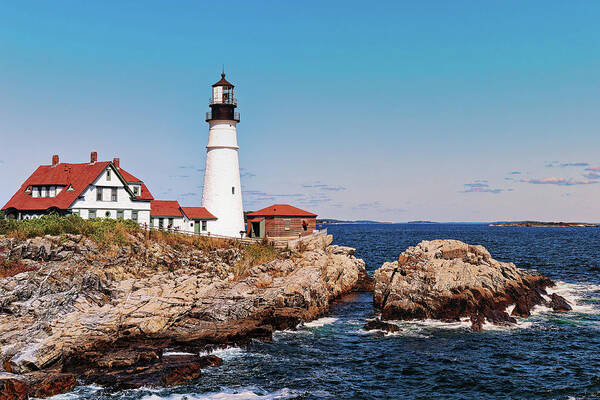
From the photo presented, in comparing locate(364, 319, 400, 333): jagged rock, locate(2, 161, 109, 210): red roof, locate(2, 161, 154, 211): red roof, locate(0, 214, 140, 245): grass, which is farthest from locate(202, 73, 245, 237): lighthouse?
locate(364, 319, 400, 333): jagged rock

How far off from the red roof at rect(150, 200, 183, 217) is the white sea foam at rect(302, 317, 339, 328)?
2295 centimetres

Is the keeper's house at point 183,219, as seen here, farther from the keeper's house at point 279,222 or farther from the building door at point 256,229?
the keeper's house at point 279,222

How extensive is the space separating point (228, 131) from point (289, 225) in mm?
13581

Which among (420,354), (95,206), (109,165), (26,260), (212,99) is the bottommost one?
(420,354)

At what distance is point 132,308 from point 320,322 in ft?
40.7

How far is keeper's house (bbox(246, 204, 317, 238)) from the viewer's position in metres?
54.4

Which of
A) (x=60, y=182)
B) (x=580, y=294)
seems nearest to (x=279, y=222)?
(x=60, y=182)

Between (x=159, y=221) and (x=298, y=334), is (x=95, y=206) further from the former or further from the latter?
(x=298, y=334)

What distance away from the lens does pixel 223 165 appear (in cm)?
4900

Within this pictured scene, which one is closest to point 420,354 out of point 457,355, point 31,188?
point 457,355

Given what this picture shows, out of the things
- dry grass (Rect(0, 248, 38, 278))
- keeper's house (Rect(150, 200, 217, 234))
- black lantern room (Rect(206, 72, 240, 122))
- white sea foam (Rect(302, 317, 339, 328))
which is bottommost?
white sea foam (Rect(302, 317, 339, 328))

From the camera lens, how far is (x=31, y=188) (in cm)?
4494

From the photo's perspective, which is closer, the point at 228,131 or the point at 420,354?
the point at 420,354

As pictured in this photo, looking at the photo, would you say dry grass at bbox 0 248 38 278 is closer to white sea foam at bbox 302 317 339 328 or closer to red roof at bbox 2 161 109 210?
red roof at bbox 2 161 109 210
